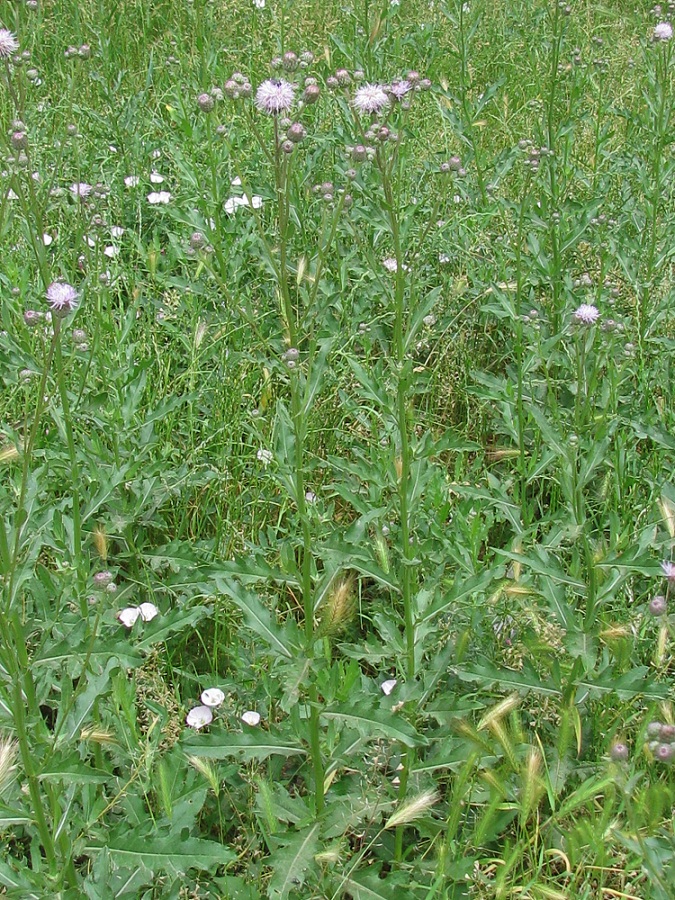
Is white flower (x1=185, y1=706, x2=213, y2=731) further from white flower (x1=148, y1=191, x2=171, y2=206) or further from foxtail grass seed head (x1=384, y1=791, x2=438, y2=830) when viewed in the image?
white flower (x1=148, y1=191, x2=171, y2=206)

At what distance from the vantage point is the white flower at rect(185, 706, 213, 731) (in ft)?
8.30

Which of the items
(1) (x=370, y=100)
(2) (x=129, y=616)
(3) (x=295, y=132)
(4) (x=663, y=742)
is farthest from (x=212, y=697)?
(1) (x=370, y=100)

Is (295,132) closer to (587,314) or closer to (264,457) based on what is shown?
(587,314)

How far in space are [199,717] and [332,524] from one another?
0.81 m

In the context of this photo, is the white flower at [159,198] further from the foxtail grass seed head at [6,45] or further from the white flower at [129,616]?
the white flower at [129,616]

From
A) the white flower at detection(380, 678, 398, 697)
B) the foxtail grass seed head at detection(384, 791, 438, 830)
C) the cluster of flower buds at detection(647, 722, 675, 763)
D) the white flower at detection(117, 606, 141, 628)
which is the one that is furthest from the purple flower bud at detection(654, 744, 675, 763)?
the white flower at detection(117, 606, 141, 628)

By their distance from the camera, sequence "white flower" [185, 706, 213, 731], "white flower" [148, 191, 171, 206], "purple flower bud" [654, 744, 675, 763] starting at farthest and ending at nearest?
"white flower" [148, 191, 171, 206] → "white flower" [185, 706, 213, 731] → "purple flower bud" [654, 744, 675, 763]

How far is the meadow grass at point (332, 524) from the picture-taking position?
82.5 inches

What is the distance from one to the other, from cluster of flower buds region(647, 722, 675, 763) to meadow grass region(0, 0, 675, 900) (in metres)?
0.02

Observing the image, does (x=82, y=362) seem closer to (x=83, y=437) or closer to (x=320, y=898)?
(x=83, y=437)

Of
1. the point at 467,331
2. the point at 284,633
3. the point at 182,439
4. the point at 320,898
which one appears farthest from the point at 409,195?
the point at 320,898

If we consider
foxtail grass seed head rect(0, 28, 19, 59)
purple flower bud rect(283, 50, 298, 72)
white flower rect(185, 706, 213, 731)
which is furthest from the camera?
white flower rect(185, 706, 213, 731)

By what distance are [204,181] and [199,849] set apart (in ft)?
10.1

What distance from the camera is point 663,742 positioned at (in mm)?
1687
